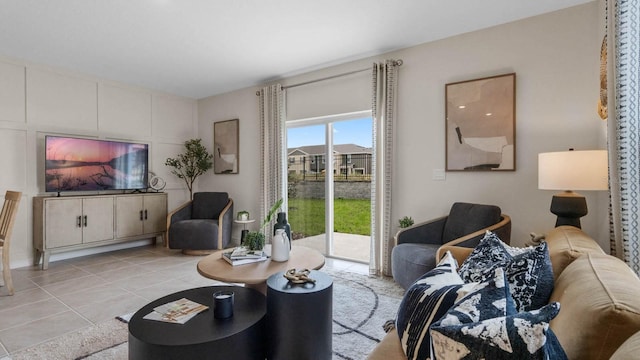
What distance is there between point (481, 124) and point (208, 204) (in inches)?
156

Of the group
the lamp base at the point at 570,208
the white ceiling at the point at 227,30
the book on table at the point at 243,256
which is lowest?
the book on table at the point at 243,256

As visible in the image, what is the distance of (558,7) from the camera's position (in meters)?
2.66

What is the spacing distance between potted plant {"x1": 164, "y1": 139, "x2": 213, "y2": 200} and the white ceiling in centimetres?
151

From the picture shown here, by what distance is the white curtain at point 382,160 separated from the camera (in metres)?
3.51

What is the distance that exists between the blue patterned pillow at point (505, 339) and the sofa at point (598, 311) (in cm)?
10

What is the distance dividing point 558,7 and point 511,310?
303 centimetres

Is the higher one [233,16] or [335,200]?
[233,16]

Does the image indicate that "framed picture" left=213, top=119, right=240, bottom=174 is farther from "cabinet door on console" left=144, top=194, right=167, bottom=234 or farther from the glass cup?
the glass cup

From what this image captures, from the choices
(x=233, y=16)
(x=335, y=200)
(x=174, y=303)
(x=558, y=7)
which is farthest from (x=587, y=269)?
(x=335, y=200)

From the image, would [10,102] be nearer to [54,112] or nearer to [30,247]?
[54,112]

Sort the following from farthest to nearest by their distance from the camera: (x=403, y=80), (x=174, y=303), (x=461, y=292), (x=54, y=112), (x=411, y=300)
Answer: (x=54, y=112), (x=403, y=80), (x=174, y=303), (x=411, y=300), (x=461, y=292)

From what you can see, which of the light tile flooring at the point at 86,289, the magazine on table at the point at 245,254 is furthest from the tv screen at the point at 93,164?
the magazine on table at the point at 245,254

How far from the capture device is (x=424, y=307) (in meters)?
1.07

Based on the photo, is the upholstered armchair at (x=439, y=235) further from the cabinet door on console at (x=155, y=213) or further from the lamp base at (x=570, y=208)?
the cabinet door on console at (x=155, y=213)
